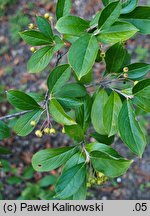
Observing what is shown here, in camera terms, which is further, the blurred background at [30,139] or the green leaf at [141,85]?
the blurred background at [30,139]

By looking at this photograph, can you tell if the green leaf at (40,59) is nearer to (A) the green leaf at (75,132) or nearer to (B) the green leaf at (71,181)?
(A) the green leaf at (75,132)

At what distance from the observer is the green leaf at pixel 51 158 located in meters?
1.37

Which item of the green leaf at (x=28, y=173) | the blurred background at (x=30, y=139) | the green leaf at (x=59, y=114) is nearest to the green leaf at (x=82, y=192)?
the green leaf at (x=59, y=114)

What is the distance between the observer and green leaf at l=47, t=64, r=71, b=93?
1.36 m

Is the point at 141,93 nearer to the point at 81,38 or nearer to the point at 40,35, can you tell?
the point at 81,38

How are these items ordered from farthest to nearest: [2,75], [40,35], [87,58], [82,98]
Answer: [2,75] < [82,98] < [40,35] < [87,58]

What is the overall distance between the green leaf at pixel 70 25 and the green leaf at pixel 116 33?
0.26 feet

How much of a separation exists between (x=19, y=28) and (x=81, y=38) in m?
2.66

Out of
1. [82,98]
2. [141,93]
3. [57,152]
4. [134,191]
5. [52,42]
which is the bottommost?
[134,191]

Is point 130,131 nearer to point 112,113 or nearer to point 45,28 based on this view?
point 112,113

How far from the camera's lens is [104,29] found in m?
1.21

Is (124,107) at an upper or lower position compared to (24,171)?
upper

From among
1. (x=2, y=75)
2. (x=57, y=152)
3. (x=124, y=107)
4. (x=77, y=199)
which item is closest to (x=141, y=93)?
(x=124, y=107)

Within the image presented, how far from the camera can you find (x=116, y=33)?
47.3 inches
